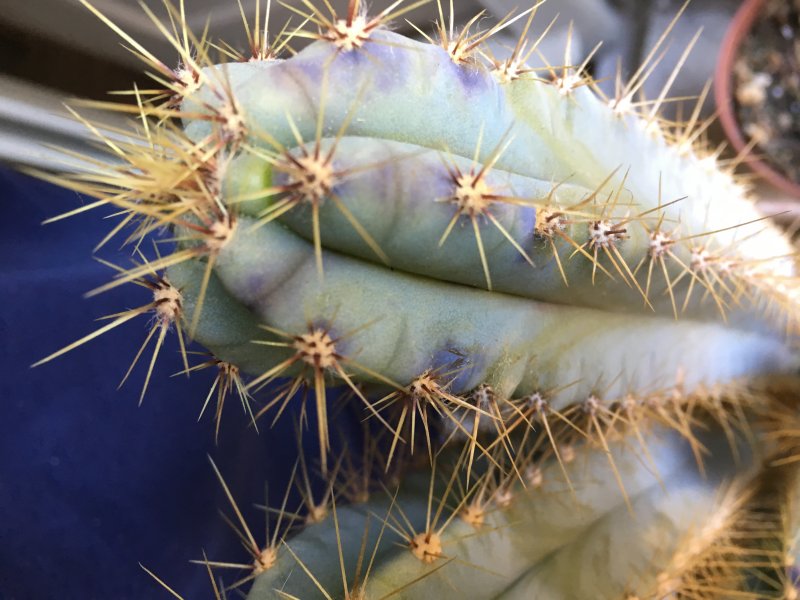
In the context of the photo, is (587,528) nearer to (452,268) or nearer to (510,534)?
(510,534)

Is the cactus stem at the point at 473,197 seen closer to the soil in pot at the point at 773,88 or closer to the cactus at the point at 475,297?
the cactus at the point at 475,297

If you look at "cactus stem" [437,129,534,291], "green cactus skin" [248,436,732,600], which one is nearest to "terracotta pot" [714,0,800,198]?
"green cactus skin" [248,436,732,600]

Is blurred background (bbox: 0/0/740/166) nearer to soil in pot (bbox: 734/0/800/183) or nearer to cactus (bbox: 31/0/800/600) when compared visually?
cactus (bbox: 31/0/800/600)

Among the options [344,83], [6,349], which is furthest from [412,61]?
[6,349]

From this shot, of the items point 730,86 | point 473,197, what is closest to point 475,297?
point 473,197

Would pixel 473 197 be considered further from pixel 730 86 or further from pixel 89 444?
pixel 730 86

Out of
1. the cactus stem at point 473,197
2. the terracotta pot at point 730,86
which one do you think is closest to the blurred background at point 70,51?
the terracotta pot at point 730,86
